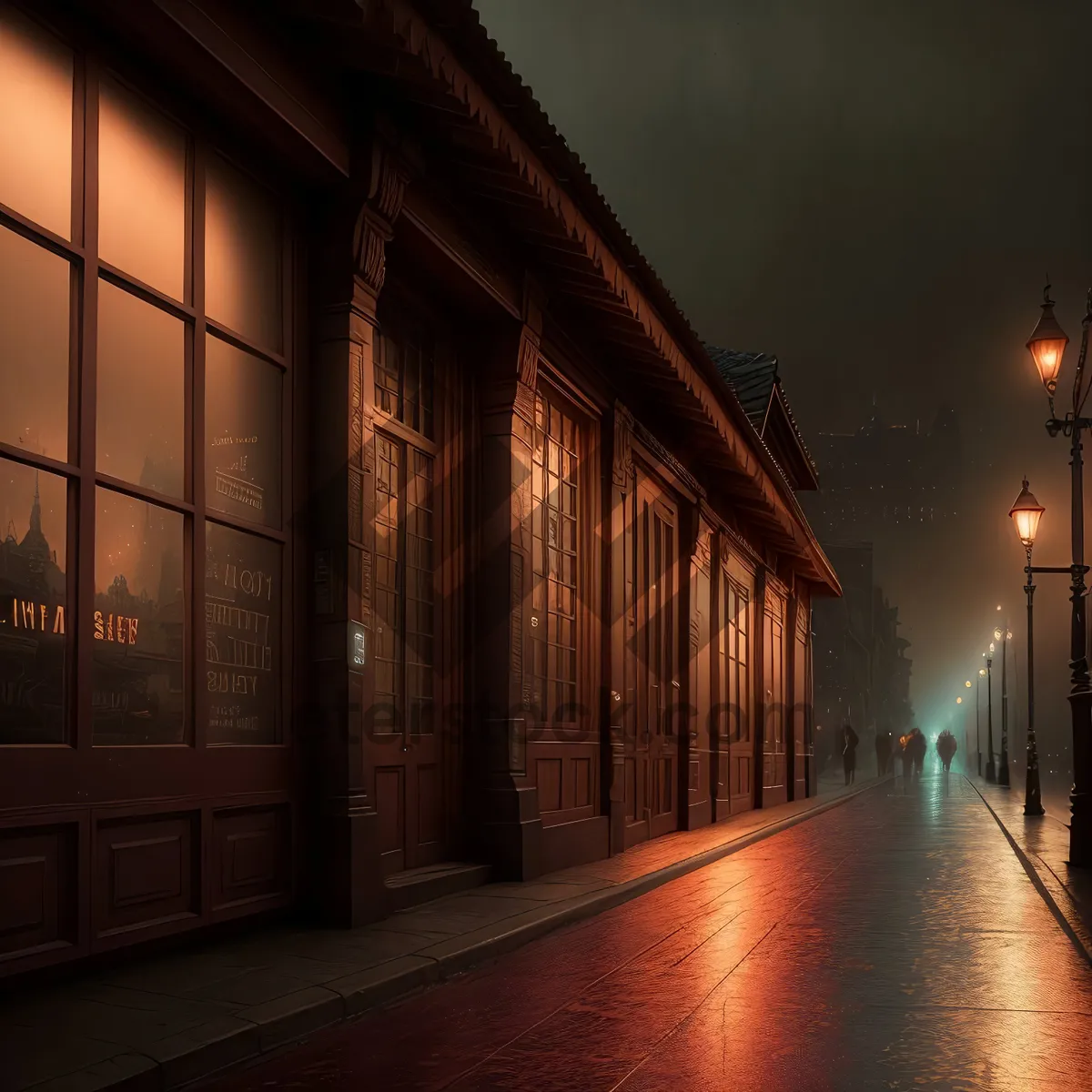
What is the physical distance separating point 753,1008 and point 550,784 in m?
6.45

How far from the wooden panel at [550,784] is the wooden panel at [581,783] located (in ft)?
1.70

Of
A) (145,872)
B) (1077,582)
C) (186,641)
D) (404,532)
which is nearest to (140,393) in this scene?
(186,641)

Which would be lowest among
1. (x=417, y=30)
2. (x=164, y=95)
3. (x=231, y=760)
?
(x=231, y=760)

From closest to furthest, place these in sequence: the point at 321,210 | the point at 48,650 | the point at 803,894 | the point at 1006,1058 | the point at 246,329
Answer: the point at 1006,1058 → the point at 48,650 → the point at 246,329 → the point at 321,210 → the point at 803,894

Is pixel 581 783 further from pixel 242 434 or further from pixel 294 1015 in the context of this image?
pixel 294 1015

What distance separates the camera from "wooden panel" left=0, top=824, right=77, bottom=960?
19.2 ft

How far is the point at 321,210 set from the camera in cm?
896

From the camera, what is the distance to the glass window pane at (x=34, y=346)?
241 inches

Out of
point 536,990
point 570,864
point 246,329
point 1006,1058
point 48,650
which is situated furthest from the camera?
point 570,864

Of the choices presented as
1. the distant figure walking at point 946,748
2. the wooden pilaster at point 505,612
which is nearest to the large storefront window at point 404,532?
the wooden pilaster at point 505,612

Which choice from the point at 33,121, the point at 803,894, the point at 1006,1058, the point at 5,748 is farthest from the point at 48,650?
the point at 803,894

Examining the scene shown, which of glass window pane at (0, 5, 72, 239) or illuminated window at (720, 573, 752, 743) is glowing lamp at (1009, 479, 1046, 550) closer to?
illuminated window at (720, 573, 752, 743)

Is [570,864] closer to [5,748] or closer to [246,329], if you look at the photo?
[246,329]

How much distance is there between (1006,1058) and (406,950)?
3.32 metres
